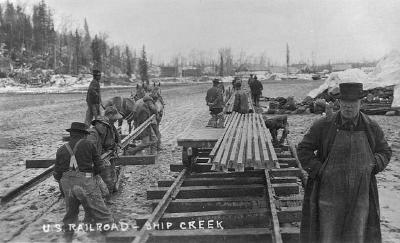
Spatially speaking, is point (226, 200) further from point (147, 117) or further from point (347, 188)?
point (147, 117)

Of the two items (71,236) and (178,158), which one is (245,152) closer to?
(71,236)

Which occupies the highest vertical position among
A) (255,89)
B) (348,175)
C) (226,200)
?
(348,175)

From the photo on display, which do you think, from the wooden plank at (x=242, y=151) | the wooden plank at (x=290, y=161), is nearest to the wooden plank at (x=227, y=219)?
the wooden plank at (x=242, y=151)

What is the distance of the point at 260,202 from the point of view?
6.12 metres

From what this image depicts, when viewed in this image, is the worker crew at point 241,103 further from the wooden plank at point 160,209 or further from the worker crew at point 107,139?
the worker crew at point 107,139

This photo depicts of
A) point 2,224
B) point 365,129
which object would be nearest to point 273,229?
point 365,129

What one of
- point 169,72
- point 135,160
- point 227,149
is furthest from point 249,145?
point 169,72

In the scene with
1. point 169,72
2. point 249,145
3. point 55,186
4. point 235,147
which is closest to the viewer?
point 235,147

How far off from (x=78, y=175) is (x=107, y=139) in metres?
2.03

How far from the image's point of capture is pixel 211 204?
6.23 m

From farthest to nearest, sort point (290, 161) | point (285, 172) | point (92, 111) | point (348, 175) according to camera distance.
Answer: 1. point (92, 111)
2. point (290, 161)
3. point (285, 172)
4. point (348, 175)

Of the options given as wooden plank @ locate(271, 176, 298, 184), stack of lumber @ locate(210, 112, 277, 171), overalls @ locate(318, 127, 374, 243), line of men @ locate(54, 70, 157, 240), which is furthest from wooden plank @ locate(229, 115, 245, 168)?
overalls @ locate(318, 127, 374, 243)

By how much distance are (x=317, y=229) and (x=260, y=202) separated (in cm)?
226

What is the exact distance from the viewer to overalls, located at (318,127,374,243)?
12.1 feet
